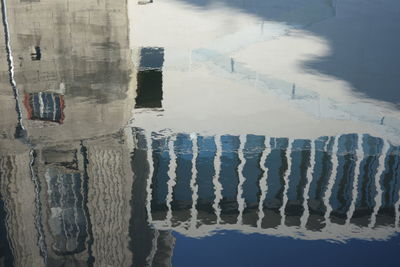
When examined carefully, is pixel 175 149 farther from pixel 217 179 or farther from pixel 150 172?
pixel 217 179

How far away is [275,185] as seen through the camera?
3746mm

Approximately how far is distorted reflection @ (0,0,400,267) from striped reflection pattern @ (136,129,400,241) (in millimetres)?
11

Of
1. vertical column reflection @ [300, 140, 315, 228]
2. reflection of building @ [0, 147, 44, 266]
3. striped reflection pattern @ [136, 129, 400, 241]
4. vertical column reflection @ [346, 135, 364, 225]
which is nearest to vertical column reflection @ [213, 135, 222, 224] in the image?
striped reflection pattern @ [136, 129, 400, 241]

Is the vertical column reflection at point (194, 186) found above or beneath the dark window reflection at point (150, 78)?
beneath

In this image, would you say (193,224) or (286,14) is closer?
(193,224)

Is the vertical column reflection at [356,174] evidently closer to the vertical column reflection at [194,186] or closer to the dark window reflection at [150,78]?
the vertical column reflection at [194,186]

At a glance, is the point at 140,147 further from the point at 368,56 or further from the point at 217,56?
the point at 368,56

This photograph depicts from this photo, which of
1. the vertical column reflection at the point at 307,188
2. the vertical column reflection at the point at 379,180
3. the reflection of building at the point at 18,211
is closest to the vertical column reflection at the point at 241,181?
the vertical column reflection at the point at 307,188

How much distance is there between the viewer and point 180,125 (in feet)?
14.6

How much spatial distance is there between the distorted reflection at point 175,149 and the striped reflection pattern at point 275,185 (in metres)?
0.01

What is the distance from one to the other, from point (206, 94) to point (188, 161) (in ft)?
4.20

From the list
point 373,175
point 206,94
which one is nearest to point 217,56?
point 206,94

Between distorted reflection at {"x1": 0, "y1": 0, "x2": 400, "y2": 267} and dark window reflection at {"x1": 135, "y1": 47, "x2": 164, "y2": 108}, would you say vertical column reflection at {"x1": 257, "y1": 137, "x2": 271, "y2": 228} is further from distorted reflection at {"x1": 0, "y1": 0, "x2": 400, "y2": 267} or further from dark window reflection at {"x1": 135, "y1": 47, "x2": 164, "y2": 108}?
dark window reflection at {"x1": 135, "y1": 47, "x2": 164, "y2": 108}

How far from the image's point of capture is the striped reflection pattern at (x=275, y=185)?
334 cm
